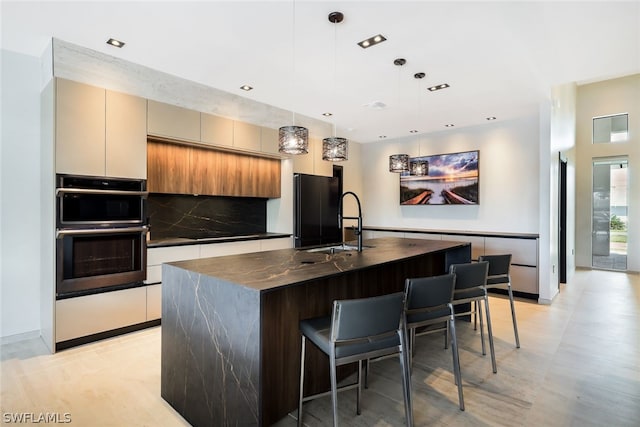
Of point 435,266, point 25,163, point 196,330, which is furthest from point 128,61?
point 435,266

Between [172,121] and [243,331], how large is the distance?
291 cm

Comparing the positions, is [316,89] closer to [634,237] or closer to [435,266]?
[435,266]

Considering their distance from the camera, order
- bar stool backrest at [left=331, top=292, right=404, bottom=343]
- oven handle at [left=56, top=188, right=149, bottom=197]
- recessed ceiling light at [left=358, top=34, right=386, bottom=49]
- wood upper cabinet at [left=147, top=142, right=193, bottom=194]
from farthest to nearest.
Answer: wood upper cabinet at [left=147, top=142, right=193, bottom=194] < oven handle at [left=56, top=188, right=149, bottom=197] < recessed ceiling light at [left=358, top=34, right=386, bottom=49] < bar stool backrest at [left=331, top=292, right=404, bottom=343]

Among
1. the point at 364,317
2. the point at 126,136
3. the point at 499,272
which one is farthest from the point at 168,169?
the point at 499,272

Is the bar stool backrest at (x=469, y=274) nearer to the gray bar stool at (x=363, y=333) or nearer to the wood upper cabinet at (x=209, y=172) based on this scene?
the gray bar stool at (x=363, y=333)

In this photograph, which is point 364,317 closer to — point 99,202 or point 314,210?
point 99,202

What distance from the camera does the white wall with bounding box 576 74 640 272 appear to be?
683 cm

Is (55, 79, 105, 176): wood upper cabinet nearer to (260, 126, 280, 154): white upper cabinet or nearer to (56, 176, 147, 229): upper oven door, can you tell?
(56, 176, 147, 229): upper oven door

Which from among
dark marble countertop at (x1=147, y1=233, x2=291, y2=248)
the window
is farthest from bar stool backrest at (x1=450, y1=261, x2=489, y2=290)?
the window

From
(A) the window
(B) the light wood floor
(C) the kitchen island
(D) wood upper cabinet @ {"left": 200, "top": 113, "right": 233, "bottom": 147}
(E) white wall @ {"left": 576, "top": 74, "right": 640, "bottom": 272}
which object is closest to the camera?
(C) the kitchen island

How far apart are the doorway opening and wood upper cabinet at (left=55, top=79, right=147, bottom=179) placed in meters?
8.86

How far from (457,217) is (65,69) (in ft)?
19.0

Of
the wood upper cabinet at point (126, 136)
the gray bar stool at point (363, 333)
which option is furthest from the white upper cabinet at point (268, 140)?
the gray bar stool at point (363, 333)

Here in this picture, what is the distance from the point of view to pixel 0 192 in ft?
10.3
